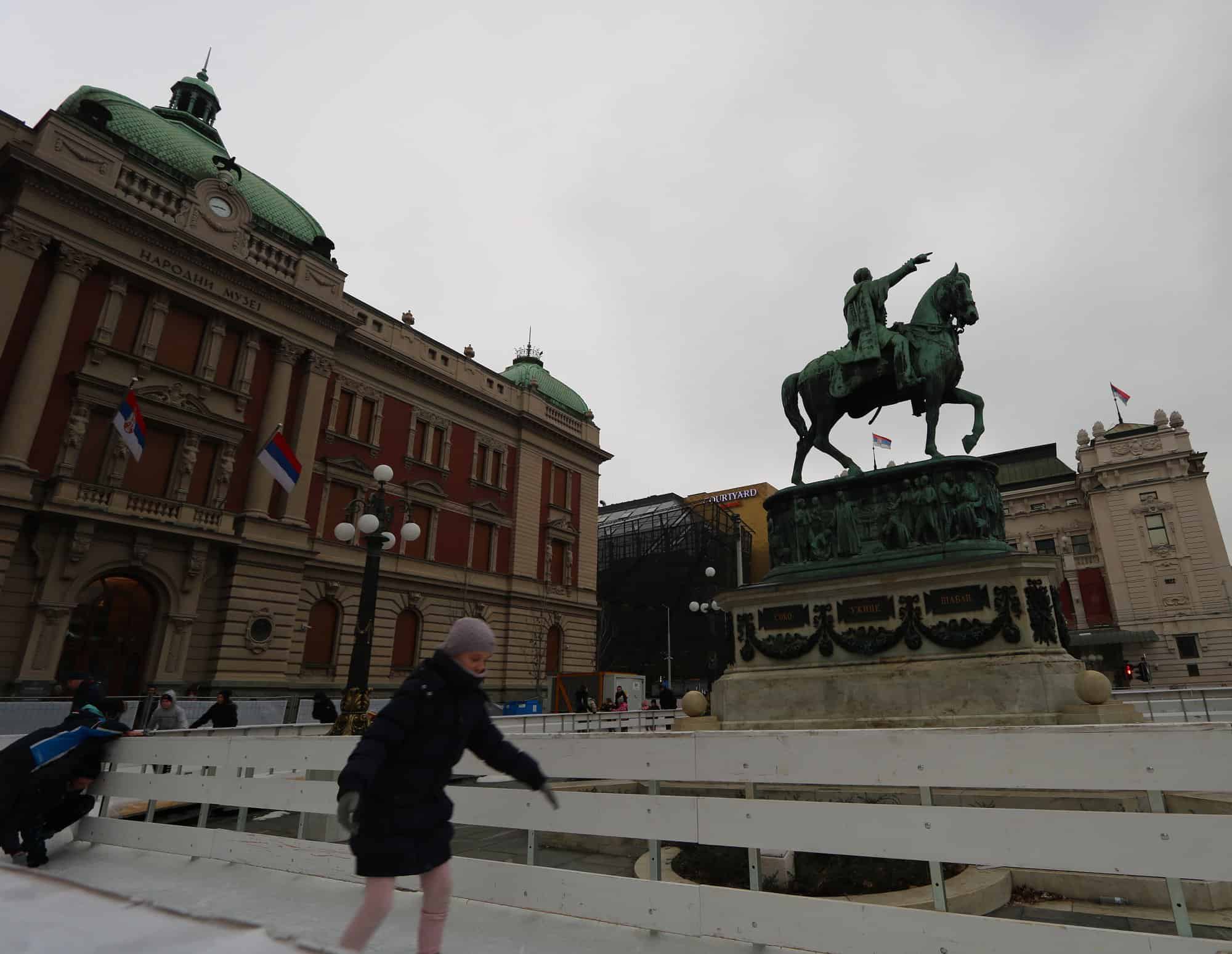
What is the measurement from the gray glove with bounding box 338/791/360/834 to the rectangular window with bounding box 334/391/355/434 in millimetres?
28087

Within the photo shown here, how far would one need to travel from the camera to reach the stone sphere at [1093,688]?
25.4 feet

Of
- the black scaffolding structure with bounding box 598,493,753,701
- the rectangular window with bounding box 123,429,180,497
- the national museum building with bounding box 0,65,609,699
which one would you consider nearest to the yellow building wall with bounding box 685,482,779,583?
the black scaffolding structure with bounding box 598,493,753,701

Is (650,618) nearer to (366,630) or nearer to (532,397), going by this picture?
(532,397)

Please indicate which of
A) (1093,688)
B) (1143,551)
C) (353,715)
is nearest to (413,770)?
(1093,688)

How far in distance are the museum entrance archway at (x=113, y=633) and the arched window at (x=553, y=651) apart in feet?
57.5

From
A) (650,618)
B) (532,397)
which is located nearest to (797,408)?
(532,397)

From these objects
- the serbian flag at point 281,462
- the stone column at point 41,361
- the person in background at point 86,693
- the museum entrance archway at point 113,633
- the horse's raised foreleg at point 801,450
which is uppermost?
the stone column at point 41,361

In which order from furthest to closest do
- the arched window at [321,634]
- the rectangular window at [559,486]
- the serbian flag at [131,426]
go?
the rectangular window at [559,486]
the arched window at [321,634]
the serbian flag at [131,426]

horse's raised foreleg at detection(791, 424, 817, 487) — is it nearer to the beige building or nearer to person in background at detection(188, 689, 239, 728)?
person in background at detection(188, 689, 239, 728)

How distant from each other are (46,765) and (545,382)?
38.5m

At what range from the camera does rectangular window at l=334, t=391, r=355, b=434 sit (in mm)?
28641

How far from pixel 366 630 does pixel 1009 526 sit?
54599 millimetres

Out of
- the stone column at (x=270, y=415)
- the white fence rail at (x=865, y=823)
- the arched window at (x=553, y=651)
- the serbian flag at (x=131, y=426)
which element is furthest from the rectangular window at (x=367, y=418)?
the white fence rail at (x=865, y=823)

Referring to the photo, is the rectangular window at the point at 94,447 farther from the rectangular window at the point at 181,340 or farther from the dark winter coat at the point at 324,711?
the dark winter coat at the point at 324,711
